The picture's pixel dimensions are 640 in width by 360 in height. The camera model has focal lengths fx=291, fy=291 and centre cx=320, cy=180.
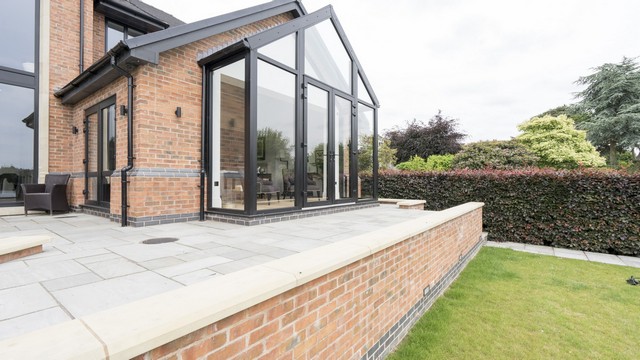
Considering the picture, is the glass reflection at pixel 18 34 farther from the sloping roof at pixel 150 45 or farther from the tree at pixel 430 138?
the tree at pixel 430 138

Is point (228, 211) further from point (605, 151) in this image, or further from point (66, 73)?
point (605, 151)

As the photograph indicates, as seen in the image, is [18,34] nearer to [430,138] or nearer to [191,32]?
[191,32]

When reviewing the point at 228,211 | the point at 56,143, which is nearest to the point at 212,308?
the point at 228,211

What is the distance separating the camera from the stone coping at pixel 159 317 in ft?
3.06

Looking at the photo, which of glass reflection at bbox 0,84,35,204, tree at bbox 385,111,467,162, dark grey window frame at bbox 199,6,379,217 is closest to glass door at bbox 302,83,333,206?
dark grey window frame at bbox 199,6,379,217

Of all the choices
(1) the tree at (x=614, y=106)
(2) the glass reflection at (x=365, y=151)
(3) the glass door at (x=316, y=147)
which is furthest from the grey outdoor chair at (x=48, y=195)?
(1) the tree at (x=614, y=106)

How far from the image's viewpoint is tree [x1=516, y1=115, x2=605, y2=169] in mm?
14867

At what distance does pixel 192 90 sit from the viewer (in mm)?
5324

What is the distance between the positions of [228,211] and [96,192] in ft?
10.8

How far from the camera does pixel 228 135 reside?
5246 mm

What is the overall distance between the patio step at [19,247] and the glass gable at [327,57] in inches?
189

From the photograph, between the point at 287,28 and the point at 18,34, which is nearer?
the point at 287,28

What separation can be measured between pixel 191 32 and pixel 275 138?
2.25 m

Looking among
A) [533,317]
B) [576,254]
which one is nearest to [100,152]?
[533,317]
